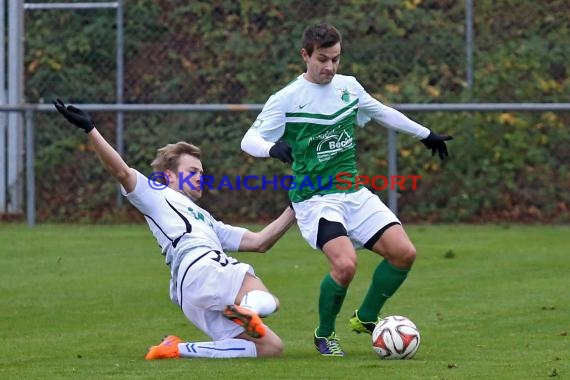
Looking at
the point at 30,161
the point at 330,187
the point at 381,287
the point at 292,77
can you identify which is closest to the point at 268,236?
the point at 330,187

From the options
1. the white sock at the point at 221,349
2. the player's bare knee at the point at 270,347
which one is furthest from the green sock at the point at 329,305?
the white sock at the point at 221,349

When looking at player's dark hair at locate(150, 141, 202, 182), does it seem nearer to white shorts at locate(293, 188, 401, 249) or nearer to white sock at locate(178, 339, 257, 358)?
white shorts at locate(293, 188, 401, 249)

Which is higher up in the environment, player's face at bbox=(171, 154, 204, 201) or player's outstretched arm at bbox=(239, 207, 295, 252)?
player's face at bbox=(171, 154, 204, 201)

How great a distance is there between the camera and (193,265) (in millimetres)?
6977

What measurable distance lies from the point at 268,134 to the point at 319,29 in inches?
25.3

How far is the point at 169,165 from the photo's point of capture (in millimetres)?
7332

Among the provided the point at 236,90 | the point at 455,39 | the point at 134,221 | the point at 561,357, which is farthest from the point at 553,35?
the point at 561,357

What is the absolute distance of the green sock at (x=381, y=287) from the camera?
285 inches

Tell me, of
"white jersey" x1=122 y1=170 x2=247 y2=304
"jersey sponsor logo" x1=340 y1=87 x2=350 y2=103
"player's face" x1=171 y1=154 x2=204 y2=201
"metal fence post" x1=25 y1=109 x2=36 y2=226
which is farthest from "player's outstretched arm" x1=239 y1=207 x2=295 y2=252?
"metal fence post" x1=25 y1=109 x2=36 y2=226

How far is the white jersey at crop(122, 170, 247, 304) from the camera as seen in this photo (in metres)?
7.08

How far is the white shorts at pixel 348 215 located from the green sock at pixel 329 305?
251 millimetres

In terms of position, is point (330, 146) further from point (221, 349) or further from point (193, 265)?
point (221, 349)

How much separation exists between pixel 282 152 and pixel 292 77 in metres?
8.31

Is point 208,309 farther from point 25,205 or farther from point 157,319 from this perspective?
point 25,205
